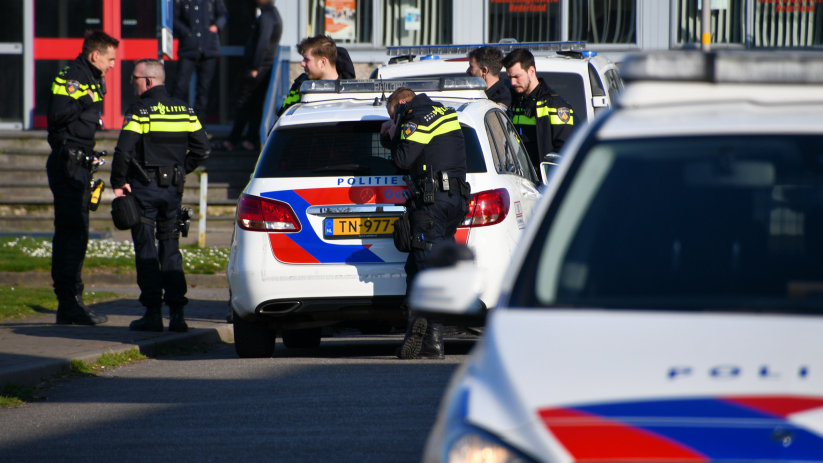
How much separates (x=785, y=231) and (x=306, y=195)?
4.93 m

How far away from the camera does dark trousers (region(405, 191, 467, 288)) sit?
825 centimetres

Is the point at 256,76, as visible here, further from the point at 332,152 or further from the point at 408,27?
the point at 332,152

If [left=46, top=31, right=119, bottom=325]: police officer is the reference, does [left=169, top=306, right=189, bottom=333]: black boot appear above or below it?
below

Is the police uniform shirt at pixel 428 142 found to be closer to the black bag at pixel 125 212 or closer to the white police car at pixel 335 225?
the white police car at pixel 335 225

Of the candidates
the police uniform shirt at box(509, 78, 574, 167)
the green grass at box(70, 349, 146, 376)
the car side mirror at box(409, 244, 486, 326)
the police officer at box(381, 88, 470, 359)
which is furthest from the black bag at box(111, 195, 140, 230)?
the car side mirror at box(409, 244, 486, 326)

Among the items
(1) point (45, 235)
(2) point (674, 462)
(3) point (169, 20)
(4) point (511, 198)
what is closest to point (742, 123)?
(2) point (674, 462)

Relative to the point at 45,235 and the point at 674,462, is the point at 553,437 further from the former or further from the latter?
the point at 45,235

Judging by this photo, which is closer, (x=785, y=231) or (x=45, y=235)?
(x=785, y=231)

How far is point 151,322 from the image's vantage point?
1031 cm

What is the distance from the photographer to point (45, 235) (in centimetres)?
1714

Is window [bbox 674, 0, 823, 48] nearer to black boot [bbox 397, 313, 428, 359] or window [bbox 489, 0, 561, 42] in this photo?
window [bbox 489, 0, 561, 42]

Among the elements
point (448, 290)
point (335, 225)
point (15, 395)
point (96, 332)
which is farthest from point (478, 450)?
point (96, 332)

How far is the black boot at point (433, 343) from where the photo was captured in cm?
885

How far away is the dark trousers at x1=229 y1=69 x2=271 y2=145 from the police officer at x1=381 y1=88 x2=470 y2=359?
415 inches
